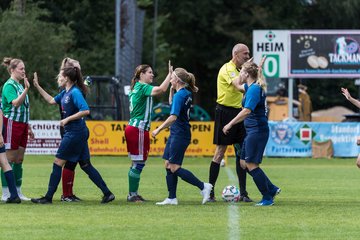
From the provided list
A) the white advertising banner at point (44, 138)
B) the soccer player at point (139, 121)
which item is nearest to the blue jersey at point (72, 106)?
the soccer player at point (139, 121)

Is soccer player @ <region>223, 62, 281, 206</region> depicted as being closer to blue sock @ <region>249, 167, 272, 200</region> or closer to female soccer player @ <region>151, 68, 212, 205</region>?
blue sock @ <region>249, 167, 272, 200</region>

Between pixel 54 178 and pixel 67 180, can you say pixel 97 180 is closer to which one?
pixel 67 180

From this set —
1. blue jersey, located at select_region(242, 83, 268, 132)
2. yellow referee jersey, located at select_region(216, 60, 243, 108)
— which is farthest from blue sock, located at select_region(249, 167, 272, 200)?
yellow referee jersey, located at select_region(216, 60, 243, 108)

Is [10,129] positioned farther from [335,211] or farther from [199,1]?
[199,1]

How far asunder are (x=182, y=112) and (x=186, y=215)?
198 centimetres

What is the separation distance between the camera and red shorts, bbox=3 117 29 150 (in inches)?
611

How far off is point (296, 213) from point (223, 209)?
105 cm

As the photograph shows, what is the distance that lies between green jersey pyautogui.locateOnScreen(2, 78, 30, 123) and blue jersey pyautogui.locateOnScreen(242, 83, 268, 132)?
305cm

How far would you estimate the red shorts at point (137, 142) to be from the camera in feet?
50.8

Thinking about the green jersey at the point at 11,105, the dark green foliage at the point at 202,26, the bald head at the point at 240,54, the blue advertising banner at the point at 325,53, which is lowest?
the green jersey at the point at 11,105

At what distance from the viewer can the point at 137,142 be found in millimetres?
15484

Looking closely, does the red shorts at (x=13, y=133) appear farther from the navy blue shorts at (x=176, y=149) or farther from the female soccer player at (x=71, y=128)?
the navy blue shorts at (x=176, y=149)

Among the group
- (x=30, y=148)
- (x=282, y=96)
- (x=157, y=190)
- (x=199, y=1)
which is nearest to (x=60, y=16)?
(x=199, y=1)

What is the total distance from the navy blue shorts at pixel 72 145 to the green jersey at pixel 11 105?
3.24 ft
